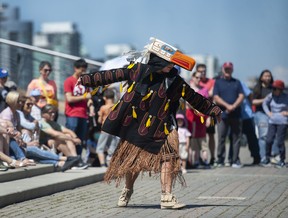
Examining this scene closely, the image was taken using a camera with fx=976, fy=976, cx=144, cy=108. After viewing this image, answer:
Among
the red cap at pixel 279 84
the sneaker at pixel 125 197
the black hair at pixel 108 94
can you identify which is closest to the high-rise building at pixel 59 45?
the black hair at pixel 108 94

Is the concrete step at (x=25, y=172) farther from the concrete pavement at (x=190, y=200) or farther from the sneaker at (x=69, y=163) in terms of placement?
the concrete pavement at (x=190, y=200)

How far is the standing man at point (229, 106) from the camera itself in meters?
18.0

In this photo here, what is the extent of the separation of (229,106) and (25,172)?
561cm

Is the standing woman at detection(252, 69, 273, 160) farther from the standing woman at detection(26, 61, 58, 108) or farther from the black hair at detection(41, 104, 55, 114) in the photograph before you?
the black hair at detection(41, 104, 55, 114)

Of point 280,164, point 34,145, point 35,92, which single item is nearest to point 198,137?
point 280,164

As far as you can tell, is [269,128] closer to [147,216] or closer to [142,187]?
[142,187]

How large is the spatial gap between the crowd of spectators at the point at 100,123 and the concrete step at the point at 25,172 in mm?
121

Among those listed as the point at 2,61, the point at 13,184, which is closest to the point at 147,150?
the point at 13,184

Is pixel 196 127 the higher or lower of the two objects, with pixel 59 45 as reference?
lower

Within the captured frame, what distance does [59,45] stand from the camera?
6162cm

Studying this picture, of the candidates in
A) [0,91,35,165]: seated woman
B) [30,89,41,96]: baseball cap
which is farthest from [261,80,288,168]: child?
[0,91,35,165]: seated woman

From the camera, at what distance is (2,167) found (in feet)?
42.9

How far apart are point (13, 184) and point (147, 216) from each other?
2811mm

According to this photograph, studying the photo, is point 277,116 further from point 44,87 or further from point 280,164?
point 44,87
